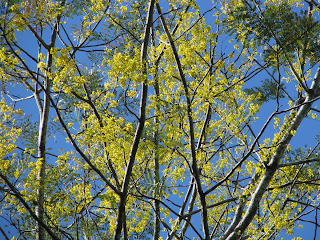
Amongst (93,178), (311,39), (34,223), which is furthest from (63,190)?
(311,39)

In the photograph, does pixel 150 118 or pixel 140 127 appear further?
pixel 150 118

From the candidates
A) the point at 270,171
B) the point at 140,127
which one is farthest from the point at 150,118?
the point at 270,171

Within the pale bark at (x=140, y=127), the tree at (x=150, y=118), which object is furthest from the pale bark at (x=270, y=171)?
the pale bark at (x=140, y=127)

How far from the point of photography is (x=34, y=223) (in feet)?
11.0

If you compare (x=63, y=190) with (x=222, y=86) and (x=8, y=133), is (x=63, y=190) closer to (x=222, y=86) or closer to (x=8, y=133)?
(x=8, y=133)

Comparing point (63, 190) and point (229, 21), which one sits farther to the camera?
point (63, 190)

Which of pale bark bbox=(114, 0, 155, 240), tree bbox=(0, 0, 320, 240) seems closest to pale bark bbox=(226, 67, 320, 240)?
tree bbox=(0, 0, 320, 240)

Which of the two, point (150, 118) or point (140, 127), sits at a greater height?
point (150, 118)

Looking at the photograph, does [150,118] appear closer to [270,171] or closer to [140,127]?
[140,127]

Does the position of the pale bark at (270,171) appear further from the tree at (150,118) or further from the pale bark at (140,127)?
the pale bark at (140,127)

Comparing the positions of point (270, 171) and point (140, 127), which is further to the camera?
point (270, 171)

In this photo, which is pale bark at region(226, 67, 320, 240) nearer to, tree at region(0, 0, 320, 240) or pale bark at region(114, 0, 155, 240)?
tree at region(0, 0, 320, 240)

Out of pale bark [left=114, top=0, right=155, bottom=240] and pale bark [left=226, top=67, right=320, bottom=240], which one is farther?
pale bark [left=226, top=67, right=320, bottom=240]

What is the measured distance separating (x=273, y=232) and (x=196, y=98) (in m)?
1.42
